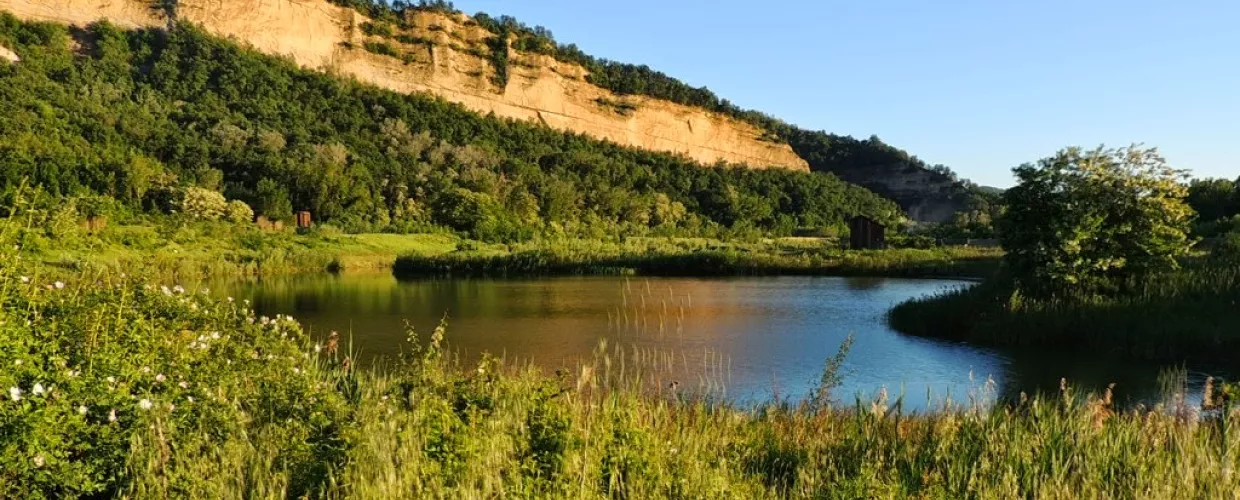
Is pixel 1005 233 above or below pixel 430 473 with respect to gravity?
above

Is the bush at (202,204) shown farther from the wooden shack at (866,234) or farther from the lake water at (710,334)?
the wooden shack at (866,234)

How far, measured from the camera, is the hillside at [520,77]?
8525cm

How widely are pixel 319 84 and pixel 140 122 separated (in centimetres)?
2575

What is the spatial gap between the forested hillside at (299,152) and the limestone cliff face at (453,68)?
4.38m

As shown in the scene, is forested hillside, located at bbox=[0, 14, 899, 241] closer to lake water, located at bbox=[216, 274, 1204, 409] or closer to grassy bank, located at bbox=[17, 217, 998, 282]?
grassy bank, located at bbox=[17, 217, 998, 282]

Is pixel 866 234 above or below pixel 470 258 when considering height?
above

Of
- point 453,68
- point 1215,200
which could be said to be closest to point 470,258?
point 1215,200

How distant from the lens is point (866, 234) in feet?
168

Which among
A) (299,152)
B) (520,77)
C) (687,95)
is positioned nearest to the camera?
(299,152)

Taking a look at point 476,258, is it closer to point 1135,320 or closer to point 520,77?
point 1135,320

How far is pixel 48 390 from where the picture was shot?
12.9 feet

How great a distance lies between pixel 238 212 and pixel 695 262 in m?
29.2

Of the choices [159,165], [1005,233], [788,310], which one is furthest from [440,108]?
[1005,233]

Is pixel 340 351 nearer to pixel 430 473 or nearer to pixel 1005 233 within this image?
pixel 430 473
